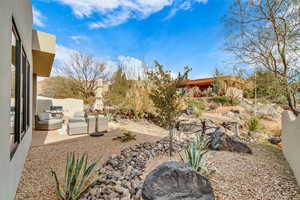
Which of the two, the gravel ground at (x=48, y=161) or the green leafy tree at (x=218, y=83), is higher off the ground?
the green leafy tree at (x=218, y=83)

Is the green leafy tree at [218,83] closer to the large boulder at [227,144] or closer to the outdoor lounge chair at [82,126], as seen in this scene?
the large boulder at [227,144]

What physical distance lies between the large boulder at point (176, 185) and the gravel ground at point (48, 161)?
56.3 inches

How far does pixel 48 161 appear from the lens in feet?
10.9

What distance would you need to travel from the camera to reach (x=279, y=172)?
114 inches

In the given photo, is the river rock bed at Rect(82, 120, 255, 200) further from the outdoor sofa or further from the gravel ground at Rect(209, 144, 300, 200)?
the outdoor sofa

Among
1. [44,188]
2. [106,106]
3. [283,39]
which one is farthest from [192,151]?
[106,106]

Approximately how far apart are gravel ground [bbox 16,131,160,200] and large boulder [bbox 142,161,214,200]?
56.3 inches

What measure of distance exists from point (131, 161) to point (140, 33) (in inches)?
466

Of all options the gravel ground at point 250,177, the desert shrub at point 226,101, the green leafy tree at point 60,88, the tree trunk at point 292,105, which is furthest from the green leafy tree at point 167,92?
the green leafy tree at point 60,88

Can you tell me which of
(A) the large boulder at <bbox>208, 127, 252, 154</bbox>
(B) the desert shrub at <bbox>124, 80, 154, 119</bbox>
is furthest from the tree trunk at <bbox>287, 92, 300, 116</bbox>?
(B) the desert shrub at <bbox>124, 80, 154, 119</bbox>

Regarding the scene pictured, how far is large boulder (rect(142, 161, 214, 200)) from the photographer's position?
186 centimetres

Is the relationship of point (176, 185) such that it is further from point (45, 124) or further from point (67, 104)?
point (67, 104)

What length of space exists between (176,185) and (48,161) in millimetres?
3024

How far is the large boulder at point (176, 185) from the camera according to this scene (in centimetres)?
186
